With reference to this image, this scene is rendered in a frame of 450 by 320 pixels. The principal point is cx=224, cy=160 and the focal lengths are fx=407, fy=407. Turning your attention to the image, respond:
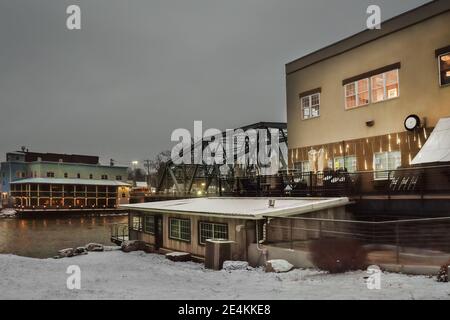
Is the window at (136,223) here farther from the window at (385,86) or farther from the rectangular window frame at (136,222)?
the window at (385,86)

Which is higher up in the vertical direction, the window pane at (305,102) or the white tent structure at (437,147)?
the window pane at (305,102)

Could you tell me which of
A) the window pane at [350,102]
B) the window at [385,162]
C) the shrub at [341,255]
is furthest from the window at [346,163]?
the shrub at [341,255]

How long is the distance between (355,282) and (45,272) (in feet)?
38.6

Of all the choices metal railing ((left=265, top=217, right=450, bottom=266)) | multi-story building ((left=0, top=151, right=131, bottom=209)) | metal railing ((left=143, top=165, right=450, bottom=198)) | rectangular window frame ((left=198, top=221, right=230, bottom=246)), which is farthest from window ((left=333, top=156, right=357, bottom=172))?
multi-story building ((left=0, top=151, right=131, bottom=209))

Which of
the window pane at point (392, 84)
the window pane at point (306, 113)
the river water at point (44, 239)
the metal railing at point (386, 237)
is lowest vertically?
the river water at point (44, 239)

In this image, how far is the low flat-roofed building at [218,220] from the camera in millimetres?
18203

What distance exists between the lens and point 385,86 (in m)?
22.4

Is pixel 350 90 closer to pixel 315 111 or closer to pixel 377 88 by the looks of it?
pixel 377 88

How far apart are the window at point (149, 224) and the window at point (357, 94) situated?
1484 centimetres

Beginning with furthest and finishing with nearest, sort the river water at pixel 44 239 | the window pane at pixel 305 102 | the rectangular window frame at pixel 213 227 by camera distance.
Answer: the river water at pixel 44 239, the window pane at pixel 305 102, the rectangular window frame at pixel 213 227

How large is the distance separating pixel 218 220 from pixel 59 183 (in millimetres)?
63009

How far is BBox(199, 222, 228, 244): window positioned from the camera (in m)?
20.3
